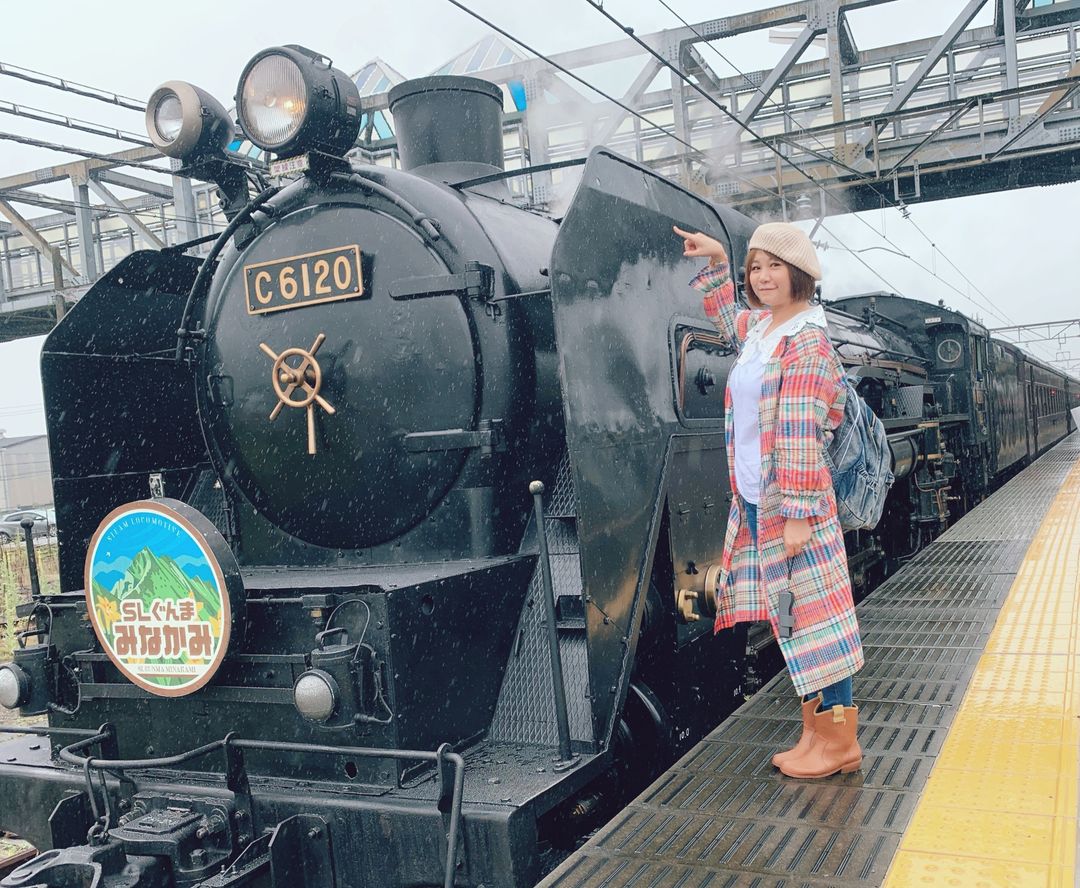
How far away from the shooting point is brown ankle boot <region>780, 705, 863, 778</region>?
9.00ft

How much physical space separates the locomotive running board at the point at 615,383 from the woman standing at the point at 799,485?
34 cm

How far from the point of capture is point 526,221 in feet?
12.2

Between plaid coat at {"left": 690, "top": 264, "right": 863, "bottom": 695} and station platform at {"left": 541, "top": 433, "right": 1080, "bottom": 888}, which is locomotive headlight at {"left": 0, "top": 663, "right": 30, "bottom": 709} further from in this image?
plaid coat at {"left": 690, "top": 264, "right": 863, "bottom": 695}

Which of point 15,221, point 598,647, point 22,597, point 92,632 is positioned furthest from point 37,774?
point 15,221

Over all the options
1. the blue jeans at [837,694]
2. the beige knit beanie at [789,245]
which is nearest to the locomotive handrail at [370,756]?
the blue jeans at [837,694]

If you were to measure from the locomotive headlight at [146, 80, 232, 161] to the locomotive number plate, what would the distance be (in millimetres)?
491

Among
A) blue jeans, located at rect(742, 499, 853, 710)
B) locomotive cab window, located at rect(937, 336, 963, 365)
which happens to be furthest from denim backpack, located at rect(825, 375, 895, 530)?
locomotive cab window, located at rect(937, 336, 963, 365)

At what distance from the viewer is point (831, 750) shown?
2.76 m

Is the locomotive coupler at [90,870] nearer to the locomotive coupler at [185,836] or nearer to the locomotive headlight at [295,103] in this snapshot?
the locomotive coupler at [185,836]

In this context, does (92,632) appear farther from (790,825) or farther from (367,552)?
(790,825)

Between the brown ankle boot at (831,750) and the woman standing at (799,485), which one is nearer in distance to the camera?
the woman standing at (799,485)

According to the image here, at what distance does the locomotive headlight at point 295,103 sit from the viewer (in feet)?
10.1

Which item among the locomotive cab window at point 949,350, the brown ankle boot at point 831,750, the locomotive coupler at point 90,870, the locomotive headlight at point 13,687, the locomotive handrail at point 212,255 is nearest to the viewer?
the locomotive coupler at point 90,870

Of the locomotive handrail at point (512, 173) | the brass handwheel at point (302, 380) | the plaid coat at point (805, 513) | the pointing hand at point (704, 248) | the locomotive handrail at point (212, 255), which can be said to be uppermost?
the locomotive handrail at point (512, 173)
